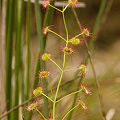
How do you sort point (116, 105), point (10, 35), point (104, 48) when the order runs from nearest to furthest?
point (10, 35) → point (116, 105) → point (104, 48)

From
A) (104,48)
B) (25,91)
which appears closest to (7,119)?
(25,91)

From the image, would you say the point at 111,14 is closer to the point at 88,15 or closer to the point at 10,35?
the point at 88,15

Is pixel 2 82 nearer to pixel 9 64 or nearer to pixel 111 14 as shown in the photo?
pixel 9 64

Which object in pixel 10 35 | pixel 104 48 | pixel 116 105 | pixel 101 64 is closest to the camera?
pixel 10 35

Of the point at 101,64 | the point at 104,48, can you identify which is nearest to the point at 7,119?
the point at 101,64

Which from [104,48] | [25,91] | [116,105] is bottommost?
[116,105]

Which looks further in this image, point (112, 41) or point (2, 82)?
point (112, 41)

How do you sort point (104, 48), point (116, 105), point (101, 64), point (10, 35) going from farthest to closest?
point (104, 48), point (101, 64), point (116, 105), point (10, 35)

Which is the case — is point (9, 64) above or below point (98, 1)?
below

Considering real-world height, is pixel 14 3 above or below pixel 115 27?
above
